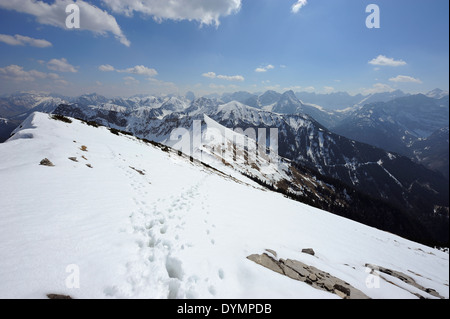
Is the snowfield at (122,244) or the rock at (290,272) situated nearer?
the snowfield at (122,244)

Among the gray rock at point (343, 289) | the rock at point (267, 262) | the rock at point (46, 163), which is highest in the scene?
the rock at point (46, 163)

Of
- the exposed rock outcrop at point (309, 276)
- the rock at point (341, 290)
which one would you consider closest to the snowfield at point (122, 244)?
the exposed rock outcrop at point (309, 276)

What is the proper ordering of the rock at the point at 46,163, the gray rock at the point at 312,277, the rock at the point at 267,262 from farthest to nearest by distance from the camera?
the rock at the point at 46,163 → the gray rock at the point at 312,277 → the rock at the point at 267,262

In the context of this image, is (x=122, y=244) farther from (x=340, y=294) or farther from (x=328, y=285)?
(x=340, y=294)

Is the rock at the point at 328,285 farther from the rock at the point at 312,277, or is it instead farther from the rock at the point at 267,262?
the rock at the point at 267,262

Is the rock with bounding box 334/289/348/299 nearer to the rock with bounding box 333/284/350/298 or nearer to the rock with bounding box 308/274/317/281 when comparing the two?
the rock with bounding box 333/284/350/298

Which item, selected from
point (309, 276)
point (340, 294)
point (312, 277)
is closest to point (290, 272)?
point (309, 276)

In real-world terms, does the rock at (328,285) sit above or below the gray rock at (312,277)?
below

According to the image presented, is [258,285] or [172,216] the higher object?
[172,216]
